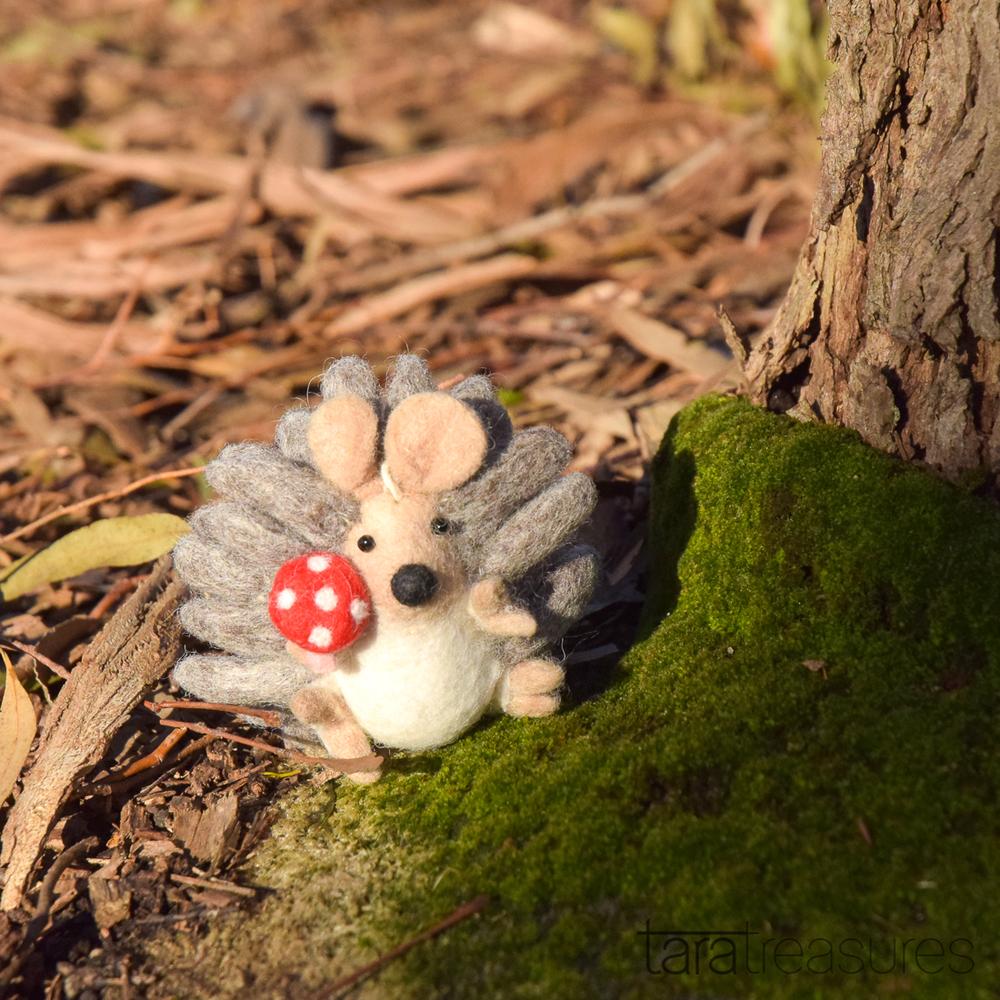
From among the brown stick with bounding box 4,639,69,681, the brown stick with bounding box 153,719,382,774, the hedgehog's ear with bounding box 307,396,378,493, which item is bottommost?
the brown stick with bounding box 4,639,69,681

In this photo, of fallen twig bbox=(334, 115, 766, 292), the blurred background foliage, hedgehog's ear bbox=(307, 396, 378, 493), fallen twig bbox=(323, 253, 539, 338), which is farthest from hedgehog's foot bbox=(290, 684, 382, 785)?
the blurred background foliage

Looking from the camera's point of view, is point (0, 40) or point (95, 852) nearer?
point (95, 852)

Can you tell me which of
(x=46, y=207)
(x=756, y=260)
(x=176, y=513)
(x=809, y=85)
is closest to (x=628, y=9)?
(x=809, y=85)

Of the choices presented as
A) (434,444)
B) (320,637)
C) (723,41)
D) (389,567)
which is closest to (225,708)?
(320,637)

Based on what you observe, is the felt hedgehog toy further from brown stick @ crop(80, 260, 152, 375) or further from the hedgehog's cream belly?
brown stick @ crop(80, 260, 152, 375)

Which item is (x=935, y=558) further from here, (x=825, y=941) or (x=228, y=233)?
(x=228, y=233)
